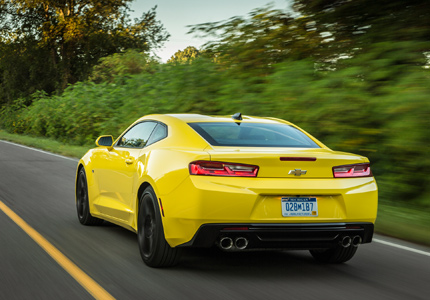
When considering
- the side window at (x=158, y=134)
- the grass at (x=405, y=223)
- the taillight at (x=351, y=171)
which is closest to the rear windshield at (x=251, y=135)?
the side window at (x=158, y=134)

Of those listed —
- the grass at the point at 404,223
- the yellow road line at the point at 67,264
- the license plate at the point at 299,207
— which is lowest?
the grass at the point at 404,223

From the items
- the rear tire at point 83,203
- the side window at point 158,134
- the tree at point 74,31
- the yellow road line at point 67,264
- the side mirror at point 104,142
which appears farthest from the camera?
the tree at point 74,31

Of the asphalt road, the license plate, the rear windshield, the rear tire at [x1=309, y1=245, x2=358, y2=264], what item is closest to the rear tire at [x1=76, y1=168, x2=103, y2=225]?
the asphalt road

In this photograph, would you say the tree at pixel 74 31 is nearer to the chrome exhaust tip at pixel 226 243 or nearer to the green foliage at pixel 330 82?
the green foliage at pixel 330 82

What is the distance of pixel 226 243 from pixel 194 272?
0.49m

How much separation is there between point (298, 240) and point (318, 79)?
8751 mm

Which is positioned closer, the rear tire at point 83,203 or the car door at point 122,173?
the car door at point 122,173

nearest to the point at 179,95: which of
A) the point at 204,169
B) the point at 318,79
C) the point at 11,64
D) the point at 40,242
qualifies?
the point at 318,79

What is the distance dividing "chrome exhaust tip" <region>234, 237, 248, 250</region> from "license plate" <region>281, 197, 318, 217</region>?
38 centimetres

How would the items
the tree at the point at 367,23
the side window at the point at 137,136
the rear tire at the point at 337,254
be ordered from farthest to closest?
1. the tree at the point at 367,23
2. the side window at the point at 137,136
3. the rear tire at the point at 337,254

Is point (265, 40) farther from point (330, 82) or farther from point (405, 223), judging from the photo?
point (405, 223)

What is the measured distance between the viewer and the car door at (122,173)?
6605mm

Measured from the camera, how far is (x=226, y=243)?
17.7 ft

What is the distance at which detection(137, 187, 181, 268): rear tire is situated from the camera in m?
5.70
